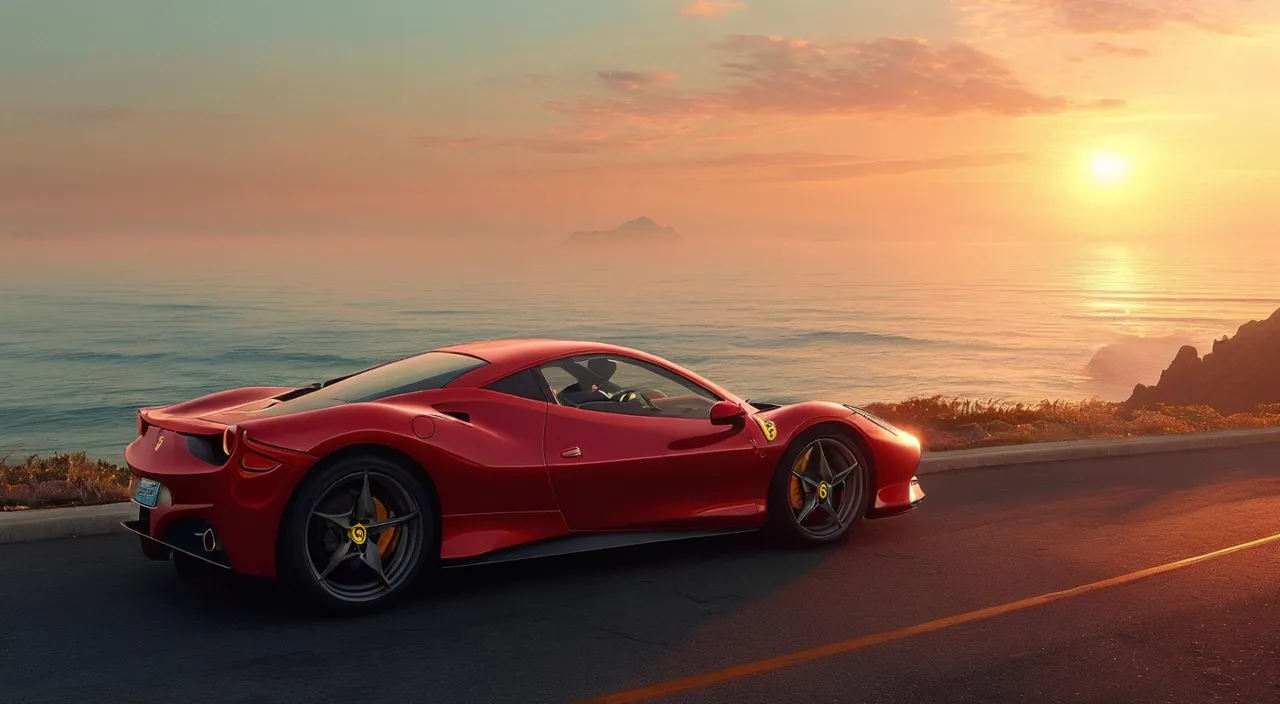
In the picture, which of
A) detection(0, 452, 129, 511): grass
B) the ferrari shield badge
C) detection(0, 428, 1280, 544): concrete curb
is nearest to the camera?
the ferrari shield badge

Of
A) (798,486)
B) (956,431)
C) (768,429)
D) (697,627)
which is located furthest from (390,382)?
(956,431)

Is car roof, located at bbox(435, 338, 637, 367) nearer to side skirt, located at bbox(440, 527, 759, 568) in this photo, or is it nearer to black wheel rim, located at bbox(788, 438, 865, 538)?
side skirt, located at bbox(440, 527, 759, 568)

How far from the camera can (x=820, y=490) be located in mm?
7645

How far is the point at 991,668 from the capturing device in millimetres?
5062

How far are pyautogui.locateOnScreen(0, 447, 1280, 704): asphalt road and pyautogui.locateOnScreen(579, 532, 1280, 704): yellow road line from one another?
59 millimetres

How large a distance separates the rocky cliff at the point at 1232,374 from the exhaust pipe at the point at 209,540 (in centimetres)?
3929

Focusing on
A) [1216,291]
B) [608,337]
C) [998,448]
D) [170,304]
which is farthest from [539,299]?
[998,448]

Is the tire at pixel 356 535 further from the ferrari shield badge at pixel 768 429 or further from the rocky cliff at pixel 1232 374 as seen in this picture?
the rocky cliff at pixel 1232 374

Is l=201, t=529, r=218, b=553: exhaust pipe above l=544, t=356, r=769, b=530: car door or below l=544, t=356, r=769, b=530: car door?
below

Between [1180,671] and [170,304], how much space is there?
440 ft

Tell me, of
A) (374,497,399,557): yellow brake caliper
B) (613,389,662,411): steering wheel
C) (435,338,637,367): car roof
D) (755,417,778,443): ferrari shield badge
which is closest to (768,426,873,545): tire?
(755,417,778,443): ferrari shield badge

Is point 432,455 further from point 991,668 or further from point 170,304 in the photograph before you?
point 170,304

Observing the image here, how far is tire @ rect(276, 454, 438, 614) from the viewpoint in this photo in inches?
220

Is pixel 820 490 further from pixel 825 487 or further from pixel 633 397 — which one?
pixel 633 397
